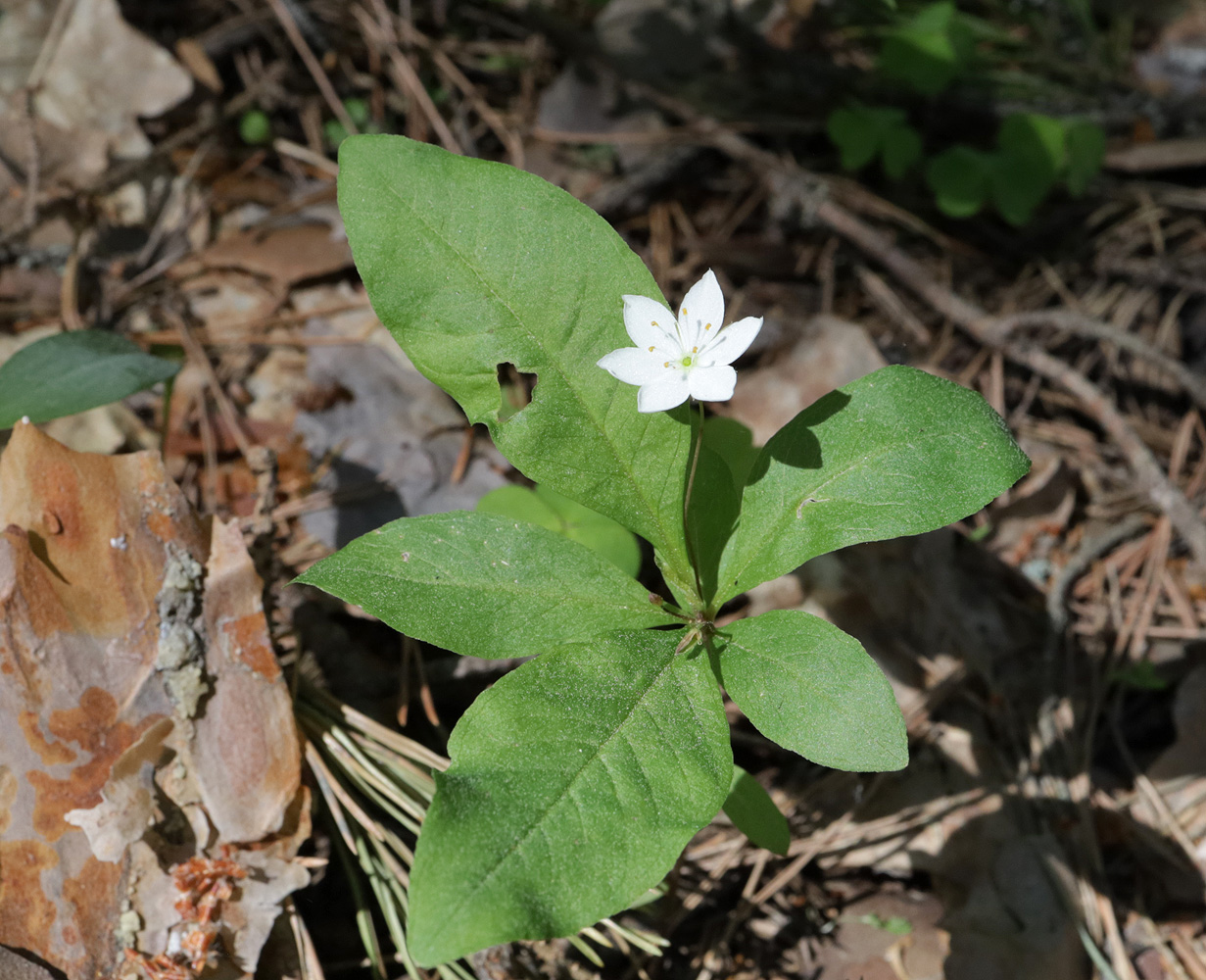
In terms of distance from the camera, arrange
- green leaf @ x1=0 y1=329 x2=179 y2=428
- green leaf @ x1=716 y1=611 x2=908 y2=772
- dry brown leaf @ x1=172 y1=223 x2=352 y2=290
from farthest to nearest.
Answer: dry brown leaf @ x1=172 y1=223 x2=352 y2=290 < green leaf @ x1=0 y1=329 x2=179 y2=428 < green leaf @ x1=716 y1=611 x2=908 y2=772

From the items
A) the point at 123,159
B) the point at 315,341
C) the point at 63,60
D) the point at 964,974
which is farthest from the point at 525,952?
the point at 63,60

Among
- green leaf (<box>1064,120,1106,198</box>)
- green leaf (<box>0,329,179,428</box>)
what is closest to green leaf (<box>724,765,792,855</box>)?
green leaf (<box>0,329,179,428</box>)

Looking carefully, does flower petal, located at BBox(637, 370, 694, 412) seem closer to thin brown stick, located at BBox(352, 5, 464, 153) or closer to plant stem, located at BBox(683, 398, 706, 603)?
plant stem, located at BBox(683, 398, 706, 603)

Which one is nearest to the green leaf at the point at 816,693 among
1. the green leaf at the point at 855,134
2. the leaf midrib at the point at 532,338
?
the leaf midrib at the point at 532,338

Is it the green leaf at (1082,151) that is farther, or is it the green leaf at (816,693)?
the green leaf at (1082,151)

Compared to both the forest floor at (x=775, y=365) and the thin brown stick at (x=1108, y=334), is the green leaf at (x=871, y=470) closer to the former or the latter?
the forest floor at (x=775, y=365)
